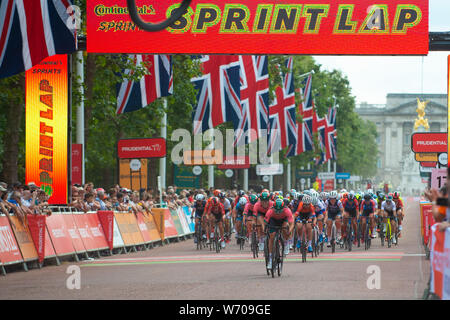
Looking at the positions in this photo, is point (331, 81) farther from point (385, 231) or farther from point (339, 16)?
point (339, 16)

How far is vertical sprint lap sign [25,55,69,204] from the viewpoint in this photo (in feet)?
75.7

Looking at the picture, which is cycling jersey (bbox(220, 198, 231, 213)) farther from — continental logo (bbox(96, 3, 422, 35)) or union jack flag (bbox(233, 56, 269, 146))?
continental logo (bbox(96, 3, 422, 35))

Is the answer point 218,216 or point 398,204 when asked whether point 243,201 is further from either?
point 398,204

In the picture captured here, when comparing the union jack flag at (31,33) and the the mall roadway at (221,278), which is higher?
Result: the union jack flag at (31,33)

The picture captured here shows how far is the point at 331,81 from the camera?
85312 millimetres

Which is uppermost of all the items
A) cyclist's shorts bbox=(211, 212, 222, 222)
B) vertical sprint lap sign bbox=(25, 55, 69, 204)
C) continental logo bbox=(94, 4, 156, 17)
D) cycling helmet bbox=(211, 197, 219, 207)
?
continental logo bbox=(94, 4, 156, 17)

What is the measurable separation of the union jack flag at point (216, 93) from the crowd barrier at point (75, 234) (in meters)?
3.95

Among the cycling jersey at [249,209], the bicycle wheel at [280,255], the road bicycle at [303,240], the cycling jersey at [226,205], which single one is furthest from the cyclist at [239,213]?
the bicycle wheel at [280,255]

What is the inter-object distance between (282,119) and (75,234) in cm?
2462

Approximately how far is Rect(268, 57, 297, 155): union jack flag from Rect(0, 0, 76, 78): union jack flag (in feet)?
82.7

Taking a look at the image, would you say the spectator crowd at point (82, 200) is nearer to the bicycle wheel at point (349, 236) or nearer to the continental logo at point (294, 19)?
the continental logo at point (294, 19)

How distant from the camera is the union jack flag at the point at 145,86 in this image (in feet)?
98.1

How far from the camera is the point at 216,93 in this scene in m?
35.6

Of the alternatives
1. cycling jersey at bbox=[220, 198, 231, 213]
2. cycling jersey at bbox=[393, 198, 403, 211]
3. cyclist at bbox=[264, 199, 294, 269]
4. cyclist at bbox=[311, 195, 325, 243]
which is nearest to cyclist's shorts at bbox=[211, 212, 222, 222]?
cycling jersey at bbox=[220, 198, 231, 213]
